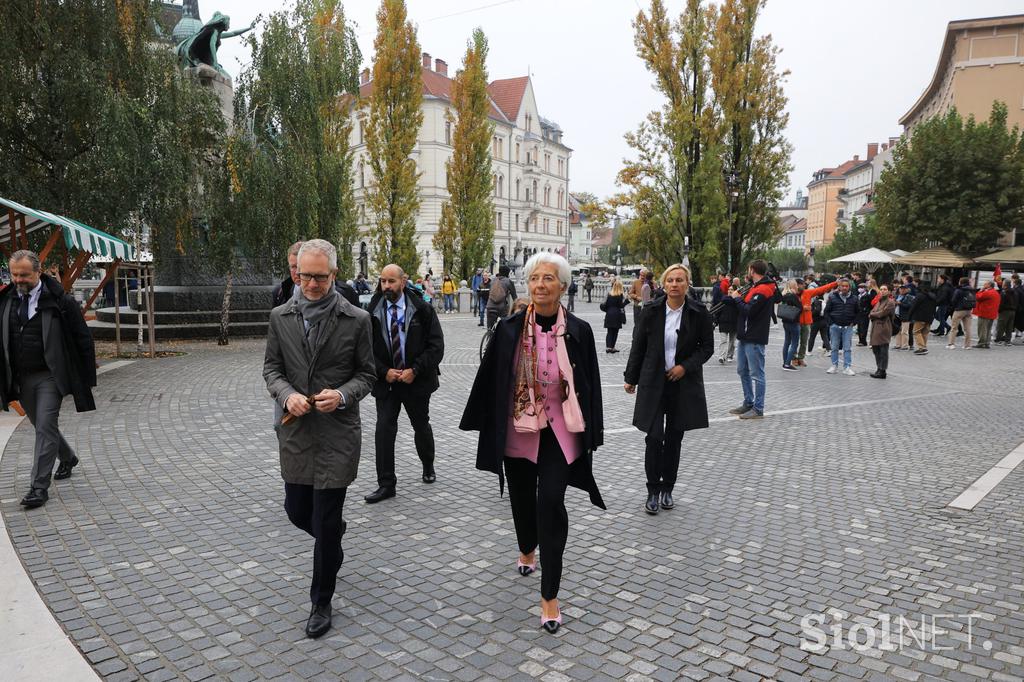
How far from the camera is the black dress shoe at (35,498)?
5426mm

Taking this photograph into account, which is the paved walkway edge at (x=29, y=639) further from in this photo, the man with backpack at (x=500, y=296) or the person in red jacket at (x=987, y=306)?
the person in red jacket at (x=987, y=306)

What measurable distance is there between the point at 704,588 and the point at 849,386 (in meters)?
9.44

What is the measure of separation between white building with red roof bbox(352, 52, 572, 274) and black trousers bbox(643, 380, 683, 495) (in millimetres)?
62044

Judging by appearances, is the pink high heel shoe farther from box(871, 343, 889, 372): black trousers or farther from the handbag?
box(871, 343, 889, 372): black trousers

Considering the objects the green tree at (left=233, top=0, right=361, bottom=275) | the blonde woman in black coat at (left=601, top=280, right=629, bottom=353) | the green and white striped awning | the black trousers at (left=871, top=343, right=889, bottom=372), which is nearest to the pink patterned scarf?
the green and white striped awning

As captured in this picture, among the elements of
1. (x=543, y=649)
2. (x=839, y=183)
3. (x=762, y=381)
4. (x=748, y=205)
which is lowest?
(x=543, y=649)

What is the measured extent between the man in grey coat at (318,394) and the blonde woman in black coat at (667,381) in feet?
8.64

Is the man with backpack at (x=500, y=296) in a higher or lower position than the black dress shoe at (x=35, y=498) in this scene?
higher

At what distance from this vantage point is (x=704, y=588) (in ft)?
13.8

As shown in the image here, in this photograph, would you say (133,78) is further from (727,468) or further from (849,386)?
(849,386)

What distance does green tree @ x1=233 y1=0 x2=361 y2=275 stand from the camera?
1625cm

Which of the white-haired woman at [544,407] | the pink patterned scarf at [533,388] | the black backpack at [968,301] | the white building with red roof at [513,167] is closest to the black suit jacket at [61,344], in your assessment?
the white-haired woman at [544,407]

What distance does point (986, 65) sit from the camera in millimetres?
43594

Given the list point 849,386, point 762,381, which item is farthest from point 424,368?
point 849,386
